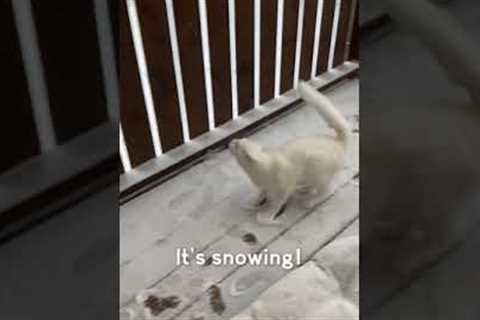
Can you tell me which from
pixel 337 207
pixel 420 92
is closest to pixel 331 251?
pixel 337 207

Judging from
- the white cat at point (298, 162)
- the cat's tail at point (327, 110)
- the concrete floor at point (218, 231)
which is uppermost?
the cat's tail at point (327, 110)

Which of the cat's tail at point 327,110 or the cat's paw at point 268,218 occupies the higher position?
the cat's tail at point 327,110

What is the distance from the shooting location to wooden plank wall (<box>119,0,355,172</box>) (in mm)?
646

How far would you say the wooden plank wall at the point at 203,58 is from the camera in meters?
0.65

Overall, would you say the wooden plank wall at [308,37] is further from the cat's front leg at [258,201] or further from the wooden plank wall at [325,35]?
the cat's front leg at [258,201]

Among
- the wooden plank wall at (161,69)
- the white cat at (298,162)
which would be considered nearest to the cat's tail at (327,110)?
the white cat at (298,162)

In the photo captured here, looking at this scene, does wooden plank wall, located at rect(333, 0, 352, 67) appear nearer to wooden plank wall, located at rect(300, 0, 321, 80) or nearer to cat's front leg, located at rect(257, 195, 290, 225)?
wooden plank wall, located at rect(300, 0, 321, 80)

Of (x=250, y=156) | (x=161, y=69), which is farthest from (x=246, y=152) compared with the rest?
(x=161, y=69)

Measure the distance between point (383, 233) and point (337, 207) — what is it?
0.06 meters

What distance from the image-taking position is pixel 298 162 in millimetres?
674

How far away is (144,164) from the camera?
27.3 inches

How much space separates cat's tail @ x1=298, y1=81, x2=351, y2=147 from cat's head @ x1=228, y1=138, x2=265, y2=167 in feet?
0.21

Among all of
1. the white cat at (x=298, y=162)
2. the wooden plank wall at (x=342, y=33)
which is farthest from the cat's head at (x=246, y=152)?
the wooden plank wall at (x=342, y=33)

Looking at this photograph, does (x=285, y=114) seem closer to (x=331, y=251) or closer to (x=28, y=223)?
(x=331, y=251)
